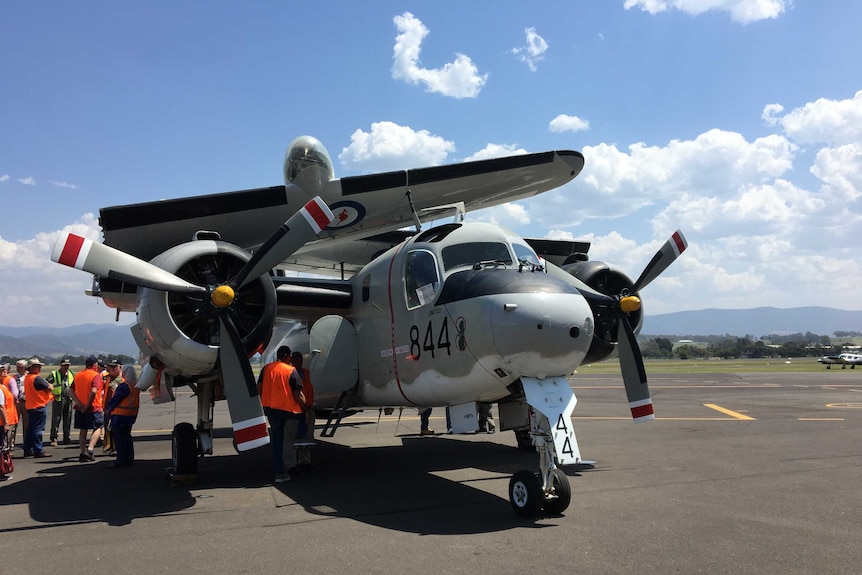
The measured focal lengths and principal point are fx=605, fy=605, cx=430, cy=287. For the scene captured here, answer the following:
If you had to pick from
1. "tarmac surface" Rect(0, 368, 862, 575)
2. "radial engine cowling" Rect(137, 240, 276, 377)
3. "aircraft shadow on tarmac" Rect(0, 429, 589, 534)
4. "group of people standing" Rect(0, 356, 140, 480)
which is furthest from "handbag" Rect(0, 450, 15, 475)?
"radial engine cowling" Rect(137, 240, 276, 377)

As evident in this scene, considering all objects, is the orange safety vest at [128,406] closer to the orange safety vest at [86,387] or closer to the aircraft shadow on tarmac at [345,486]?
the aircraft shadow on tarmac at [345,486]

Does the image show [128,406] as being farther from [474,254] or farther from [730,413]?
[730,413]

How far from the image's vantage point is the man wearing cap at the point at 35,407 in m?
12.2

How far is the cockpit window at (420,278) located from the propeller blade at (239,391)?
237 cm

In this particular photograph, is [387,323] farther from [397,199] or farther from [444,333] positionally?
[397,199]

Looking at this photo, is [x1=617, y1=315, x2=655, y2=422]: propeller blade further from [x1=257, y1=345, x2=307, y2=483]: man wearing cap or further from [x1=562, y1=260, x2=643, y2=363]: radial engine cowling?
[x1=257, y1=345, x2=307, y2=483]: man wearing cap

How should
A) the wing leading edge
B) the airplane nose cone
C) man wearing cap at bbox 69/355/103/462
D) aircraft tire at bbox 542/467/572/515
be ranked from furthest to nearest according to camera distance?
1. man wearing cap at bbox 69/355/103/462
2. the wing leading edge
3. the airplane nose cone
4. aircraft tire at bbox 542/467/572/515

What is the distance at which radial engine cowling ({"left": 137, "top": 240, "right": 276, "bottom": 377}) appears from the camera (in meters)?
8.20

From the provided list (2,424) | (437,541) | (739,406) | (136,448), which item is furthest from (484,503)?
(739,406)

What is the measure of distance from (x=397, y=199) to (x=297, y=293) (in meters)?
3.05

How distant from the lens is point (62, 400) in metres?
14.9

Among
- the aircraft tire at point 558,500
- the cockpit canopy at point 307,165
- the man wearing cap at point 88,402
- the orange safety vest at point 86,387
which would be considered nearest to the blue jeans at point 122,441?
the man wearing cap at point 88,402

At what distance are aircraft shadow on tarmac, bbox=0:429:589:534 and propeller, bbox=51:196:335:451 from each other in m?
1.12

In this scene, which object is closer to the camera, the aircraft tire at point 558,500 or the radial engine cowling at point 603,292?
the aircraft tire at point 558,500
